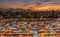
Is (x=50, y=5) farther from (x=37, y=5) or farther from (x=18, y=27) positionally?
(x=18, y=27)

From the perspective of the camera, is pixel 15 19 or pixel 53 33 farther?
pixel 15 19

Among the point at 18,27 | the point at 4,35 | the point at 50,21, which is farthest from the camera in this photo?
the point at 50,21

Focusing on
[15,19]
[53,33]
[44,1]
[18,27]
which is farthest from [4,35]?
[44,1]

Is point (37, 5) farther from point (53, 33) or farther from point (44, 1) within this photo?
point (53, 33)

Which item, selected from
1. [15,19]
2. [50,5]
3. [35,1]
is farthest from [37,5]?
[15,19]

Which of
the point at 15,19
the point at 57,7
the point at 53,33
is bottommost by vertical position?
the point at 53,33

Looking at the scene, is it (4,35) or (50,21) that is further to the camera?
(50,21)

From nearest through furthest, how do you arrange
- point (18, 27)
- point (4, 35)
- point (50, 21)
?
point (4, 35)
point (18, 27)
point (50, 21)

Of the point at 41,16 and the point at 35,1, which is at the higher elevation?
the point at 35,1

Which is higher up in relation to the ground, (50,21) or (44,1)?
(44,1)
